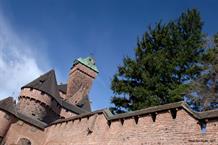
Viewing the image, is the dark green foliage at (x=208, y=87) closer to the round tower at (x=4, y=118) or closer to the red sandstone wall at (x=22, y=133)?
the red sandstone wall at (x=22, y=133)

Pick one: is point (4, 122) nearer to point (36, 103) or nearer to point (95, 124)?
point (36, 103)

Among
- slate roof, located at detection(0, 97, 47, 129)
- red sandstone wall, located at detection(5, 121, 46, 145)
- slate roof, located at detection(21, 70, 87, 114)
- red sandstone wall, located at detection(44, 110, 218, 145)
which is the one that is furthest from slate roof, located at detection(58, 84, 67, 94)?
red sandstone wall, located at detection(44, 110, 218, 145)

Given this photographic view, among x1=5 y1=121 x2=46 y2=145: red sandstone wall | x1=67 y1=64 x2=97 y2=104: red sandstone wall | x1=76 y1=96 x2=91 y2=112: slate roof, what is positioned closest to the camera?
x1=5 y1=121 x2=46 y2=145: red sandstone wall

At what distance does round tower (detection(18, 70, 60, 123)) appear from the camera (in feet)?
119

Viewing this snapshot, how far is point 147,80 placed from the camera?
2166cm

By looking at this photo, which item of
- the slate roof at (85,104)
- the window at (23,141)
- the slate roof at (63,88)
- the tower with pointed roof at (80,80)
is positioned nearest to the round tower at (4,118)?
the window at (23,141)

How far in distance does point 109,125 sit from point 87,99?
3837cm

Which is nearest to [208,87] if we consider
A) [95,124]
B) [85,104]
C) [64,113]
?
[95,124]

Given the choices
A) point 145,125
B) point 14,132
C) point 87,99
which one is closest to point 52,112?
point 14,132

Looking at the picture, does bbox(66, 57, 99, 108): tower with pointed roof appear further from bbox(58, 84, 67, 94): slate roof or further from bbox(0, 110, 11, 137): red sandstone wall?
bbox(0, 110, 11, 137): red sandstone wall

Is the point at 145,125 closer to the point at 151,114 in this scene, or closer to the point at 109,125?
the point at 151,114

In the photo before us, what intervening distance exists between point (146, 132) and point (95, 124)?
4635mm

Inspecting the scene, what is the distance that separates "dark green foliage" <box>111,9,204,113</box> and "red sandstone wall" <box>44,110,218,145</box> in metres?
5.54

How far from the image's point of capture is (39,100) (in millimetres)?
36344
